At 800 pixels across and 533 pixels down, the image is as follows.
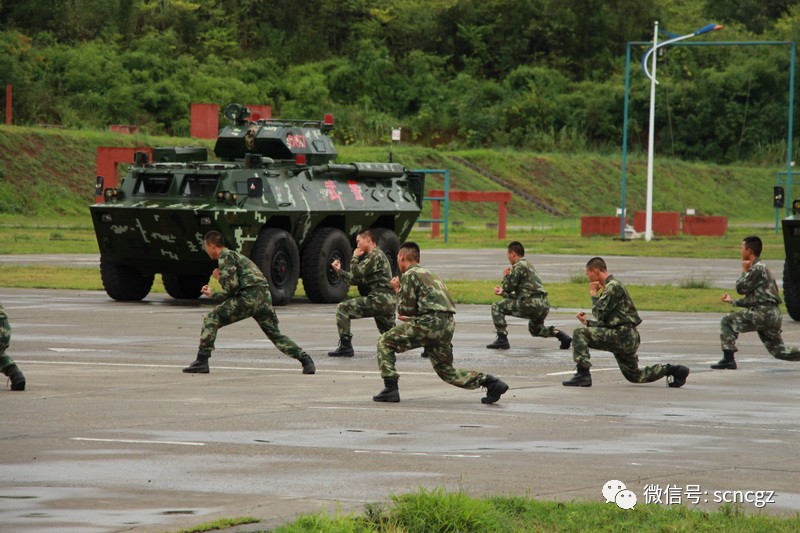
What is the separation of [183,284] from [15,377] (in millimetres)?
12559

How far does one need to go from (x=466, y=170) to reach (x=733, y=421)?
186 ft

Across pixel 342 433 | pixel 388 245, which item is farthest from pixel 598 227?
pixel 342 433

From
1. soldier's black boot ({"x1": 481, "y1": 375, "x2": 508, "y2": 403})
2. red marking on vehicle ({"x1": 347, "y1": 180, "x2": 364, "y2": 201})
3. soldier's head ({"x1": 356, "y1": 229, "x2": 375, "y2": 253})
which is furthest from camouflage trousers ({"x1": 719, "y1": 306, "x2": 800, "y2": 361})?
red marking on vehicle ({"x1": 347, "y1": 180, "x2": 364, "y2": 201})

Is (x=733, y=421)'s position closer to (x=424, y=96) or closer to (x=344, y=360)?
(x=344, y=360)

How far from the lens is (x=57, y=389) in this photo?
1395cm

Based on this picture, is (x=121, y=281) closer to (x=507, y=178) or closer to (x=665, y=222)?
(x=665, y=222)

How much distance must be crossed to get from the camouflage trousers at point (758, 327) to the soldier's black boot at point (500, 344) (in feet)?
9.05

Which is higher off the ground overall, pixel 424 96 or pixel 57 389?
pixel 424 96

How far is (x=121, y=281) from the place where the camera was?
24812 mm

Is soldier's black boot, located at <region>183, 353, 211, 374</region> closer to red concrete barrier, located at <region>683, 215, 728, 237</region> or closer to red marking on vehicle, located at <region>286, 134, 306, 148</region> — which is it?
red marking on vehicle, located at <region>286, 134, 306, 148</region>

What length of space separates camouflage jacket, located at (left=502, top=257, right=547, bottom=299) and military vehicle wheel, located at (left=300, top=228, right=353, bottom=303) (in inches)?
288

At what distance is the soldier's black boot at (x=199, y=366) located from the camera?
1533cm

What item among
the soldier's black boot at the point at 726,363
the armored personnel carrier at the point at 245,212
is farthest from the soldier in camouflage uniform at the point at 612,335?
the armored personnel carrier at the point at 245,212

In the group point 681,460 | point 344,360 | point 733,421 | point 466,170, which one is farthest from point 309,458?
point 466,170
